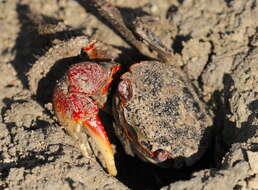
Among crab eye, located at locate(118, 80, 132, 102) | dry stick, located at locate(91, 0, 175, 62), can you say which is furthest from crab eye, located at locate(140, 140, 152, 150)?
dry stick, located at locate(91, 0, 175, 62)

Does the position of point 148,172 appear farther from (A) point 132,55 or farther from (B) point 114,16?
(B) point 114,16

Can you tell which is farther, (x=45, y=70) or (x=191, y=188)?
(x=45, y=70)

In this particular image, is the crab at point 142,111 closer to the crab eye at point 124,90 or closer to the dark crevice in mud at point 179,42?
the crab eye at point 124,90

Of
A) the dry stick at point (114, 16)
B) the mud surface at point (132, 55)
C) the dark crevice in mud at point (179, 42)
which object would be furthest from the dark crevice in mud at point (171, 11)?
the dry stick at point (114, 16)

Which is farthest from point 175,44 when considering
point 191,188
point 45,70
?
point 191,188

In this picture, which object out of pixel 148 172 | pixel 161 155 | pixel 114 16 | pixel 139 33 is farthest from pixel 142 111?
pixel 114 16

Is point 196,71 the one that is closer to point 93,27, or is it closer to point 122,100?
point 122,100
